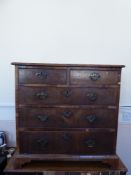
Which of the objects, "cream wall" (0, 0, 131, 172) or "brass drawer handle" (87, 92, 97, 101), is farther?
"cream wall" (0, 0, 131, 172)

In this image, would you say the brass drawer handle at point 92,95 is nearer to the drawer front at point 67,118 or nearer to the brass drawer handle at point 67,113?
the drawer front at point 67,118

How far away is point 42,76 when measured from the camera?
1.59 meters

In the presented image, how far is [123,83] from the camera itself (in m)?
2.14

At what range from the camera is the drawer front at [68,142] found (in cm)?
164

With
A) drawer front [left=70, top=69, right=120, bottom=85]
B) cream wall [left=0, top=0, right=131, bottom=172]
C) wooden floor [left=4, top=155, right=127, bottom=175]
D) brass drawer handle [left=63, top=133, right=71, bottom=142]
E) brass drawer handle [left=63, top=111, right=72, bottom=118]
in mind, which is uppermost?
cream wall [left=0, top=0, right=131, bottom=172]

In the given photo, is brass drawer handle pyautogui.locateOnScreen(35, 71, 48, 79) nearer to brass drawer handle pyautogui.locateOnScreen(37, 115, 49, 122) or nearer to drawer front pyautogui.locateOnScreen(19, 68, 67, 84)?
drawer front pyautogui.locateOnScreen(19, 68, 67, 84)

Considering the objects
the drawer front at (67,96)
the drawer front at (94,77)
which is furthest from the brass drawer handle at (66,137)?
the drawer front at (94,77)

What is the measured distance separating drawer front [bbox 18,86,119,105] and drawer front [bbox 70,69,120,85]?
5cm

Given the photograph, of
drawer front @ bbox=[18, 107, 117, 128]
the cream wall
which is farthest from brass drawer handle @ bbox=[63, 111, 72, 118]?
the cream wall

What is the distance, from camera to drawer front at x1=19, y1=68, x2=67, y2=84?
5.19 feet

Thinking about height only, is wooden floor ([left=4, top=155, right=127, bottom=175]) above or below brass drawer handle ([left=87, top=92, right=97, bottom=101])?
below
